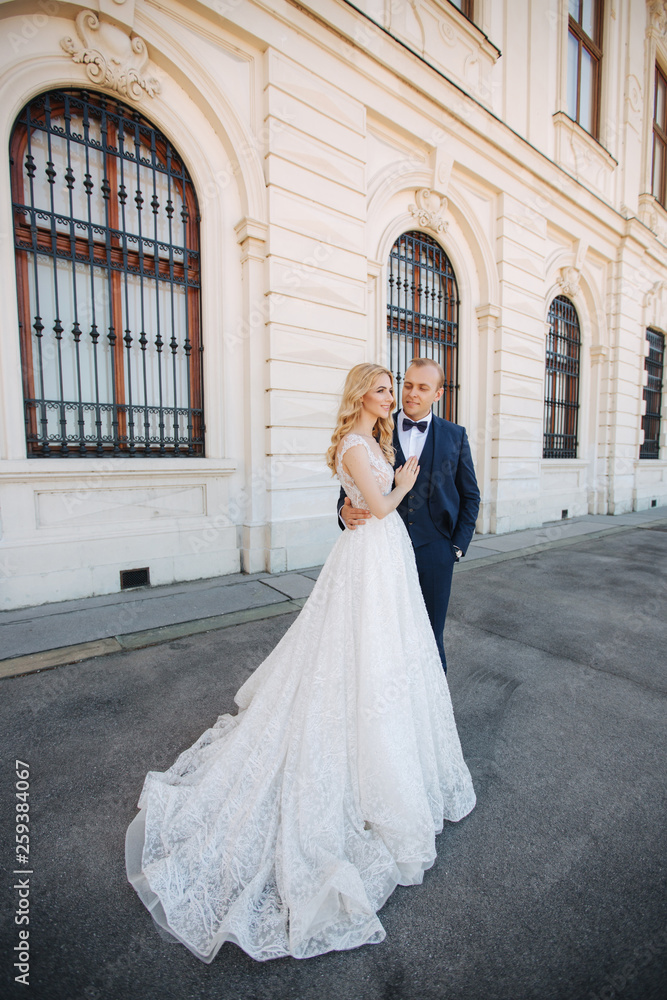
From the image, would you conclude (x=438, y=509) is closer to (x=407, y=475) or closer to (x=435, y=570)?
(x=435, y=570)

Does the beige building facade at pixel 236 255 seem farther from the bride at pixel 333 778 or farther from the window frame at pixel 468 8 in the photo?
the bride at pixel 333 778

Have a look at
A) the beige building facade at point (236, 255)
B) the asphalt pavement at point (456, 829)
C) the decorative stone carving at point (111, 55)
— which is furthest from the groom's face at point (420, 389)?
the decorative stone carving at point (111, 55)

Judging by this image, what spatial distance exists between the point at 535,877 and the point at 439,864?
0.33 m

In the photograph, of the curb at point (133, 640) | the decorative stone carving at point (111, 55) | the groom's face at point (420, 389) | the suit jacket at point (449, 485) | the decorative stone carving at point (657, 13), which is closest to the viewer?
the groom's face at point (420, 389)

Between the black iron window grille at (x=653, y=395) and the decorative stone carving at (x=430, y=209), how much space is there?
8.25 m

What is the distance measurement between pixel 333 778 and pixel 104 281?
4.95 metres

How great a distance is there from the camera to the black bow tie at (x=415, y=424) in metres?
2.50

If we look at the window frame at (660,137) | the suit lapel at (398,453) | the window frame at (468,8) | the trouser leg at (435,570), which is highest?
the window frame at (660,137)

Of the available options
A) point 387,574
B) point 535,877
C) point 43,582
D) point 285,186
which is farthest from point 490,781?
point 285,186

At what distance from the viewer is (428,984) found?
1.30 meters

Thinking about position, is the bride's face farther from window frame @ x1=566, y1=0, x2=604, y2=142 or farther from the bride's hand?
window frame @ x1=566, y1=0, x2=604, y2=142

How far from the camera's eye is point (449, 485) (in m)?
2.51

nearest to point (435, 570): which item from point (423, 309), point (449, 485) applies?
point (449, 485)

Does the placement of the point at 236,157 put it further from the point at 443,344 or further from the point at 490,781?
the point at 490,781
